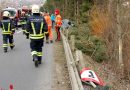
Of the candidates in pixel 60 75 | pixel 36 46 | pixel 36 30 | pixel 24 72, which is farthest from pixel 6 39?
pixel 60 75

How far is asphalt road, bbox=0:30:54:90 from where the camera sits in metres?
11.6

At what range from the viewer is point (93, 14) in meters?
31.7

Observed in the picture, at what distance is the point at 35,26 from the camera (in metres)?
14.5

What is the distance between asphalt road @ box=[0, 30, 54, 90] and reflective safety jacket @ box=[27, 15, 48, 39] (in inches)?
45.0

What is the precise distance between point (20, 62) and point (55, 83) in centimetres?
462

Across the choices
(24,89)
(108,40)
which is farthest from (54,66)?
(108,40)

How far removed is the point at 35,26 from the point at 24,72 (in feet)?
5.77

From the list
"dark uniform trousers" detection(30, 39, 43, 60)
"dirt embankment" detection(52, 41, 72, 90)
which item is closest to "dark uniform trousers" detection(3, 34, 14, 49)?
"dirt embankment" detection(52, 41, 72, 90)

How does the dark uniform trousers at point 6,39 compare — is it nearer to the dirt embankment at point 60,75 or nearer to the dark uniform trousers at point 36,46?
the dirt embankment at point 60,75

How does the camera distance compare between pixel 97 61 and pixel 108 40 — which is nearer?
pixel 97 61

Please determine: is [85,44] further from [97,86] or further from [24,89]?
[97,86]

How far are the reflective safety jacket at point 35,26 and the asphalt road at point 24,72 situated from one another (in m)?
1.14

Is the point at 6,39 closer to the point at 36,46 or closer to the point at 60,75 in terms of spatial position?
the point at 36,46

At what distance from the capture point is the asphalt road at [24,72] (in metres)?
11.6
